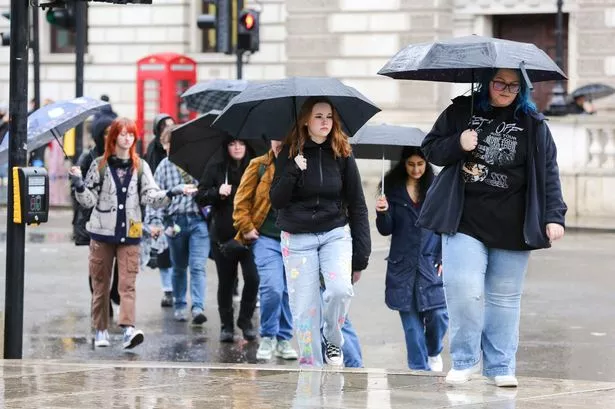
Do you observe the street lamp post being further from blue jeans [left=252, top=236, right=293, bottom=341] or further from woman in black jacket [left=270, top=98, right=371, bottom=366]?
woman in black jacket [left=270, top=98, right=371, bottom=366]

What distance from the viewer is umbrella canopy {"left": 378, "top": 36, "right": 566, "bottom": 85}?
24.6 feet

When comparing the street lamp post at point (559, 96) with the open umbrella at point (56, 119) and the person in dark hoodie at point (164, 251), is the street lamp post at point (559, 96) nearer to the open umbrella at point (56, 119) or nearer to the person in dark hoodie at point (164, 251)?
the person in dark hoodie at point (164, 251)

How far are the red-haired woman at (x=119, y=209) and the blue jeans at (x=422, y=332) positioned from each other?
2.50 metres

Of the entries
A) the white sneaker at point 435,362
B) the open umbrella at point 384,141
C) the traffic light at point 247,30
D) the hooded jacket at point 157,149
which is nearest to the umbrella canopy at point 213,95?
the hooded jacket at point 157,149

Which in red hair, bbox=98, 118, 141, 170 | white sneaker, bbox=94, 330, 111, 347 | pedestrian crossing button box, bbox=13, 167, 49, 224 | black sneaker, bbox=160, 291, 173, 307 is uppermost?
red hair, bbox=98, 118, 141, 170

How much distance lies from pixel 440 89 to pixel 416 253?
62.7ft

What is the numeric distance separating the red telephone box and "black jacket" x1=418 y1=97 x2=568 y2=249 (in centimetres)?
2390

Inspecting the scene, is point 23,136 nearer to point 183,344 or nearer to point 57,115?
point 57,115

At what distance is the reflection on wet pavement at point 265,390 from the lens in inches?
288

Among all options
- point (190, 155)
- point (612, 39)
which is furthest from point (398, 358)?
point (612, 39)

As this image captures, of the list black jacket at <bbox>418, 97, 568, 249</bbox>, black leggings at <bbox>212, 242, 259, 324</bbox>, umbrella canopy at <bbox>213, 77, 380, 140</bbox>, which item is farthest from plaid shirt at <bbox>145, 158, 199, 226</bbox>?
black jacket at <bbox>418, 97, 568, 249</bbox>

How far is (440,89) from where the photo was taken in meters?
28.4

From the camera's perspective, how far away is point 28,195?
30.6 feet

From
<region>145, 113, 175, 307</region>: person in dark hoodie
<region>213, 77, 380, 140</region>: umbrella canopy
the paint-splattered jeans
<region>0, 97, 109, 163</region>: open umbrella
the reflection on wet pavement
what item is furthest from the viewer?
<region>145, 113, 175, 307</region>: person in dark hoodie
